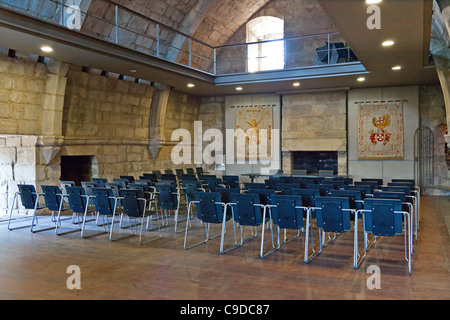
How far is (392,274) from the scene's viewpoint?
4418mm

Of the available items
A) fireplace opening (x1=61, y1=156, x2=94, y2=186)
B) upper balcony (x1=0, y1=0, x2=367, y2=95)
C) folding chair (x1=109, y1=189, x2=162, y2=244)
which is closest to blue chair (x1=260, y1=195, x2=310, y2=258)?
folding chair (x1=109, y1=189, x2=162, y2=244)

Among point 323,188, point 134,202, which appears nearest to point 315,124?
point 323,188

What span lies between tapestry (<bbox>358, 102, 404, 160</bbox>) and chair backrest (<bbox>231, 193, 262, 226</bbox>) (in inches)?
321

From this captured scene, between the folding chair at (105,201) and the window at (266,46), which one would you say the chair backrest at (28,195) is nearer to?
the folding chair at (105,201)

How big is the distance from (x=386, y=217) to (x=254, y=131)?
369 inches

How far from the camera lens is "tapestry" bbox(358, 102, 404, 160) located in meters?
12.1

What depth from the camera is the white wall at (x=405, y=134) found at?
1198cm

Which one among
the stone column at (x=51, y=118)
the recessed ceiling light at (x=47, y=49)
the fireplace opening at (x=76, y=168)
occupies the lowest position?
the fireplace opening at (x=76, y=168)

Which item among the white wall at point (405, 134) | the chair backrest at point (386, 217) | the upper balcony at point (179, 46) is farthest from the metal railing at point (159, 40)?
the chair backrest at point (386, 217)

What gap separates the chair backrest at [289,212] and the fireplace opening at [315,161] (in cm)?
862

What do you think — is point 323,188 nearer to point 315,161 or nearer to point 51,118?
point 51,118

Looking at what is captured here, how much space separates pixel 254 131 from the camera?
1381 centimetres

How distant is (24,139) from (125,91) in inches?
129
